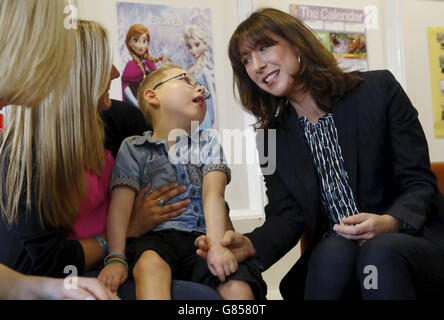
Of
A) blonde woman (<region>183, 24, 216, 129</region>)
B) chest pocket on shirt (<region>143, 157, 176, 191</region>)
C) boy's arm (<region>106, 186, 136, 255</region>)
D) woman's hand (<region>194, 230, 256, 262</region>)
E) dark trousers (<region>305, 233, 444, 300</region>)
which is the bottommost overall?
dark trousers (<region>305, 233, 444, 300</region>)

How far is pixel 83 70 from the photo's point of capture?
1212 millimetres

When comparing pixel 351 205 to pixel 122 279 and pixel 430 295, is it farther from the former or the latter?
pixel 122 279

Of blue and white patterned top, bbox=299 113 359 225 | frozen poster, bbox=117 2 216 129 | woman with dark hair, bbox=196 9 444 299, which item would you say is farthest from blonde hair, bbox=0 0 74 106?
frozen poster, bbox=117 2 216 129

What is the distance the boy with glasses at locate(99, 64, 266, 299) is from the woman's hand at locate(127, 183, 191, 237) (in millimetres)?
20

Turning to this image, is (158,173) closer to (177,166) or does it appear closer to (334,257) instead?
(177,166)

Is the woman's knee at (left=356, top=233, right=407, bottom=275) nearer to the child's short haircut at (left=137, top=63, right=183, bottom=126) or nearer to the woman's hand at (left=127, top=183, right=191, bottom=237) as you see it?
the woman's hand at (left=127, top=183, right=191, bottom=237)

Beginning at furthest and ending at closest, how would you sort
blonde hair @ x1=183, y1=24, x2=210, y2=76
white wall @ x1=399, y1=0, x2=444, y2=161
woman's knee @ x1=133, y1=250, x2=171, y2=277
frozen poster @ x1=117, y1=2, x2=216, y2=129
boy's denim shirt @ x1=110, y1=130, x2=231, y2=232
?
white wall @ x1=399, y1=0, x2=444, y2=161
blonde hair @ x1=183, y1=24, x2=210, y2=76
frozen poster @ x1=117, y1=2, x2=216, y2=129
boy's denim shirt @ x1=110, y1=130, x2=231, y2=232
woman's knee @ x1=133, y1=250, x2=171, y2=277

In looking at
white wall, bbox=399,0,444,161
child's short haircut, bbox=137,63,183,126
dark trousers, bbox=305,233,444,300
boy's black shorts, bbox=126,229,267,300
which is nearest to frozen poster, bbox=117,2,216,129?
child's short haircut, bbox=137,63,183,126

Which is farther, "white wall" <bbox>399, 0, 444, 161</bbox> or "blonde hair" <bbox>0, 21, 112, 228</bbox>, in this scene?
"white wall" <bbox>399, 0, 444, 161</bbox>

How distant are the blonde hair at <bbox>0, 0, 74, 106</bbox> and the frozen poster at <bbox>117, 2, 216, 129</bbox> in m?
1.77

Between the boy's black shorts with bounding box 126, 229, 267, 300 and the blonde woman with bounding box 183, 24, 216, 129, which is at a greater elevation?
the blonde woman with bounding box 183, 24, 216, 129

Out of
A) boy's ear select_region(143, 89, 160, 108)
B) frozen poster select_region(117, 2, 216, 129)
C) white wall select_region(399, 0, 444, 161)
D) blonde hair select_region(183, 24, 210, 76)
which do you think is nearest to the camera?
boy's ear select_region(143, 89, 160, 108)

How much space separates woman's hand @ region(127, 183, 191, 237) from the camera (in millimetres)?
1365

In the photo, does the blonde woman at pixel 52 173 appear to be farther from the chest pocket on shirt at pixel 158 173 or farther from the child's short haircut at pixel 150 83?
the child's short haircut at pixel 150 83
